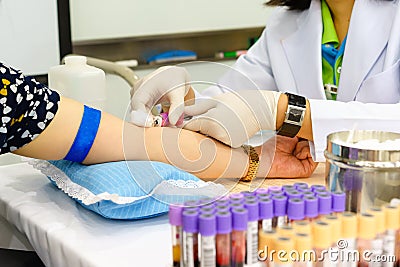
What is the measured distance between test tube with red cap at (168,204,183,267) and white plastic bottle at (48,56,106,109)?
640 millimetres

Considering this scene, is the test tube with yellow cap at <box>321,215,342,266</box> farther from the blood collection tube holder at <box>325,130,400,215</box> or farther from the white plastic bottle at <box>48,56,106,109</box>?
the white plastic bottle at <box>48,56,106,109</box>

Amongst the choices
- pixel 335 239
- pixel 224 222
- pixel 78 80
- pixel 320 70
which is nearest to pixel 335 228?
pixel 335 239

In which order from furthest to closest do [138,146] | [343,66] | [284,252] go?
[343,66] → [138,146] → [284,252]

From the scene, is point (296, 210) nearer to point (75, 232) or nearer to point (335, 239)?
point (335, 239)

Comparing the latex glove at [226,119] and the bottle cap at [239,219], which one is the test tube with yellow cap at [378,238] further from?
the latex glove at [226,119]

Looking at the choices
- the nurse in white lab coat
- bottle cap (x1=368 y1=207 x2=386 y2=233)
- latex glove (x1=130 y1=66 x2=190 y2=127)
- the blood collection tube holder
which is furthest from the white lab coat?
bottle cap (x1=368 y1=207 x2=386 y2=233)

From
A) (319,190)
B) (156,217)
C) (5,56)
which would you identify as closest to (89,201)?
(156,217)

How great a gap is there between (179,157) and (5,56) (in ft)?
4.28

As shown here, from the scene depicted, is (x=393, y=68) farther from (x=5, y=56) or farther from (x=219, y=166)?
(x=5, y=56)

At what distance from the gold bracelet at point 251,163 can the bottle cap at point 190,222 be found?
17.2 inches

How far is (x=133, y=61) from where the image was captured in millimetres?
2574

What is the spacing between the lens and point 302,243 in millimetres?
637

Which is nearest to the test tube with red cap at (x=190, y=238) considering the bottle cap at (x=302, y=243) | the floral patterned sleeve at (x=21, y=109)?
the bottle cap at (x=302, y=243)

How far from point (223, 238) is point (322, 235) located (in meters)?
0.10
